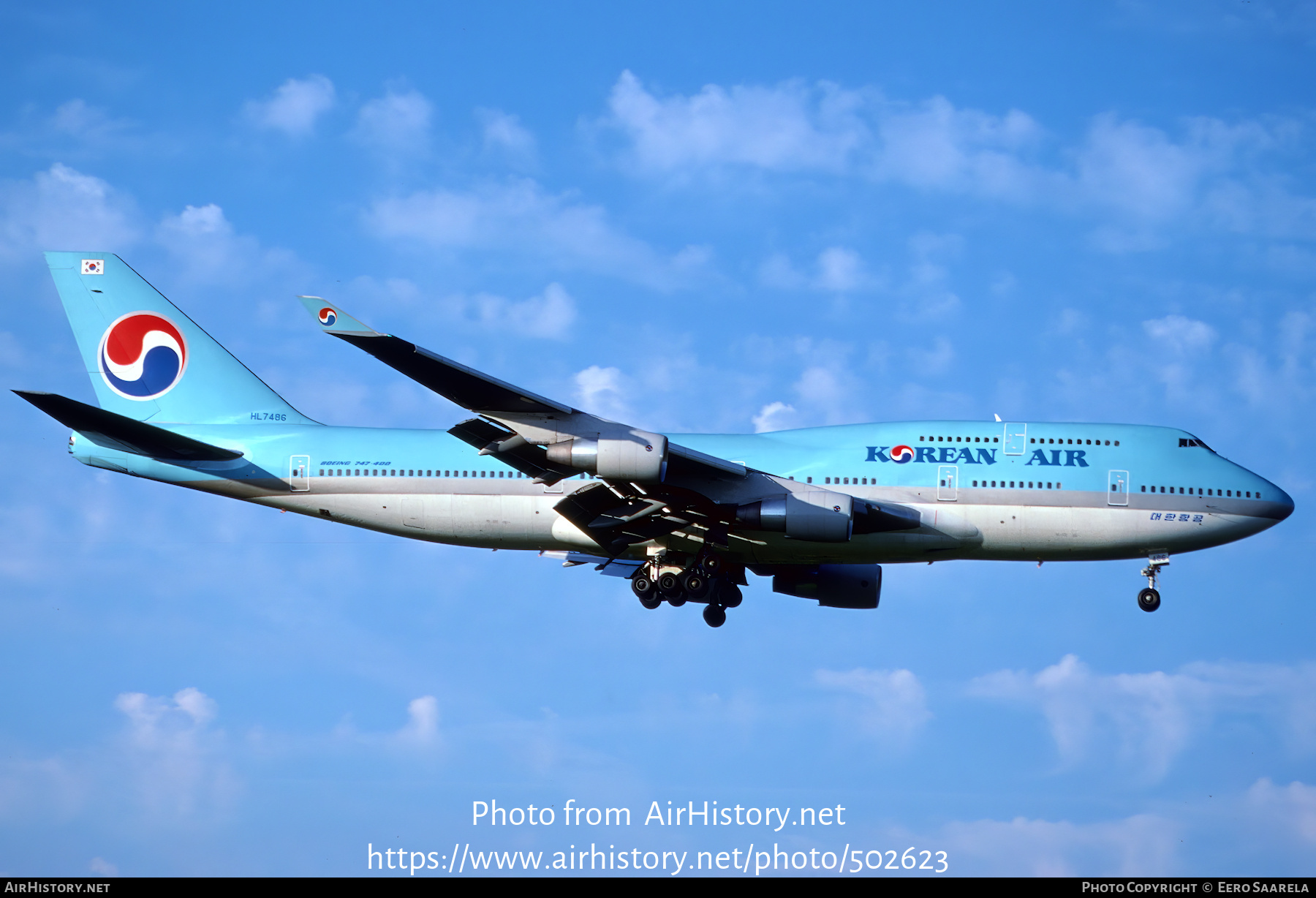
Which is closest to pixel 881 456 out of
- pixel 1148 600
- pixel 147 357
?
pixel 1148 600

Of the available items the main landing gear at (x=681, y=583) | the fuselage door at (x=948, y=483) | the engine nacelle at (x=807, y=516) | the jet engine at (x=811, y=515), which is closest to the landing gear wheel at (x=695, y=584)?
the main landing gear at (x=681, y=583)

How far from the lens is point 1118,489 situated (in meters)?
30.9

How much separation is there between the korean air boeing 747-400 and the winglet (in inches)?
226

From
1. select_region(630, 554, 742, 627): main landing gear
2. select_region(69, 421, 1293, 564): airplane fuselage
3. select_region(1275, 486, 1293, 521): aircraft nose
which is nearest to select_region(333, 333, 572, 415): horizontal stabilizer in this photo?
select_region(69, 421, 1293, 564): airplane fuselage

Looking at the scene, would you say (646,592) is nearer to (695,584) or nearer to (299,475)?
(695,584)

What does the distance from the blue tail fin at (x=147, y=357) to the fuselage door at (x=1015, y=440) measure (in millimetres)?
19271

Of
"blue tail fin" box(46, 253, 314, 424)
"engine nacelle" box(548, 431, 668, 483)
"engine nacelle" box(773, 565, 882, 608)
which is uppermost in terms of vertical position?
"blue tail fin" box(46, 253, 314, 424)

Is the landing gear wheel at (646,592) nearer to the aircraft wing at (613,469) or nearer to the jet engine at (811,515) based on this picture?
the aircraft wing at (613,469)

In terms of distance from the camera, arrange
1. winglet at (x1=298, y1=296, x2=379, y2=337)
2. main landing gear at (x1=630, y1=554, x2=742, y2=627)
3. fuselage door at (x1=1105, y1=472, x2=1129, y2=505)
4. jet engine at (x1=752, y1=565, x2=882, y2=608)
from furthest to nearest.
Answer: jet engine at (x1=752, y1=565, x2=882, y2=608), main landing gear at (x1=630, y1=554, x2=742, y2=627), fuselage door at (x1=1105, y1=472, x2=1129, y2=505), winglet at (x1=298, y1=296, x2=379, y2=337)

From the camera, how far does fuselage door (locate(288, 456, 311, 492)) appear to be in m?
32.3

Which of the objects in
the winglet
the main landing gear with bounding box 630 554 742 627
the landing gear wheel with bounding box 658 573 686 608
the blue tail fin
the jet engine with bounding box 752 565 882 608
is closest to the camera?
the winglet

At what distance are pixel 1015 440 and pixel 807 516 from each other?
6.47m

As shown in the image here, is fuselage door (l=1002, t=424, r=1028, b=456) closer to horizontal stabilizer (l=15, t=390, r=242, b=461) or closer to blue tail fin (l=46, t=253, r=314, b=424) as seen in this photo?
blue tail fin (l=46, t=253, r=314, b=424)
